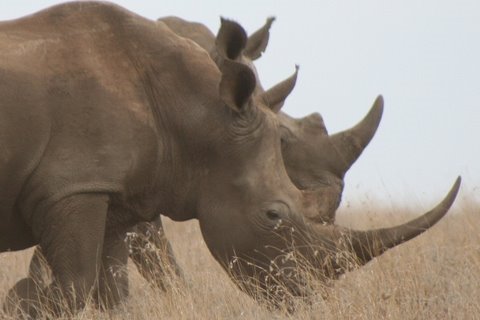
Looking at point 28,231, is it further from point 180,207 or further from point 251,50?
point 251,50

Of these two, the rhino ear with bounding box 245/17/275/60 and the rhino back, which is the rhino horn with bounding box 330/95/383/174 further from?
the rhino back

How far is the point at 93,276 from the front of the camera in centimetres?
869

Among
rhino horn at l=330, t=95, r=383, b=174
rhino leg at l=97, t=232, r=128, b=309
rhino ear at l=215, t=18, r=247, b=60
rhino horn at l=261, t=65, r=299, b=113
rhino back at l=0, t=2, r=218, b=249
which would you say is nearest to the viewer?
rhino back at l=0, t=2, r=218, b=249

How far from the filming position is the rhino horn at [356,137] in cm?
1116

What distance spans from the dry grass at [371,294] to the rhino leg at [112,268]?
0.10 metres

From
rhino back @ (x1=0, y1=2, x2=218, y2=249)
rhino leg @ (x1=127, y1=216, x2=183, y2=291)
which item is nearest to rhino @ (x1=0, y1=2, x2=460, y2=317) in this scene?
rhino back @ (x1=0, y1=2, x2=218, y2=249)

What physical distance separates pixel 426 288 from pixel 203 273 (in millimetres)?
2582

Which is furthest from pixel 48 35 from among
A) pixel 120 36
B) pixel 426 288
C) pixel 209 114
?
pixel 426 288

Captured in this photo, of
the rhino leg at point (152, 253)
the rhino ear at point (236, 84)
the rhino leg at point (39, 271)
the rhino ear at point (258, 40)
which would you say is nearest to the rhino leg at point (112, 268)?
the rhino leg at point (39, 271)

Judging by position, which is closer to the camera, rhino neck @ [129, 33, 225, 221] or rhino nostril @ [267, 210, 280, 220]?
rhino neck @ [129, 33, 225, 221]

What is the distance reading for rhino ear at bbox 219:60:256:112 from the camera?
888cm

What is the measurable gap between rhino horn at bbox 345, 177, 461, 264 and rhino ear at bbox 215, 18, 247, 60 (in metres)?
1.19

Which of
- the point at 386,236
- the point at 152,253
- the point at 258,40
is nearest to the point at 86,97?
the point at 386,236

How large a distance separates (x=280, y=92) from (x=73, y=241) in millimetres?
1999
